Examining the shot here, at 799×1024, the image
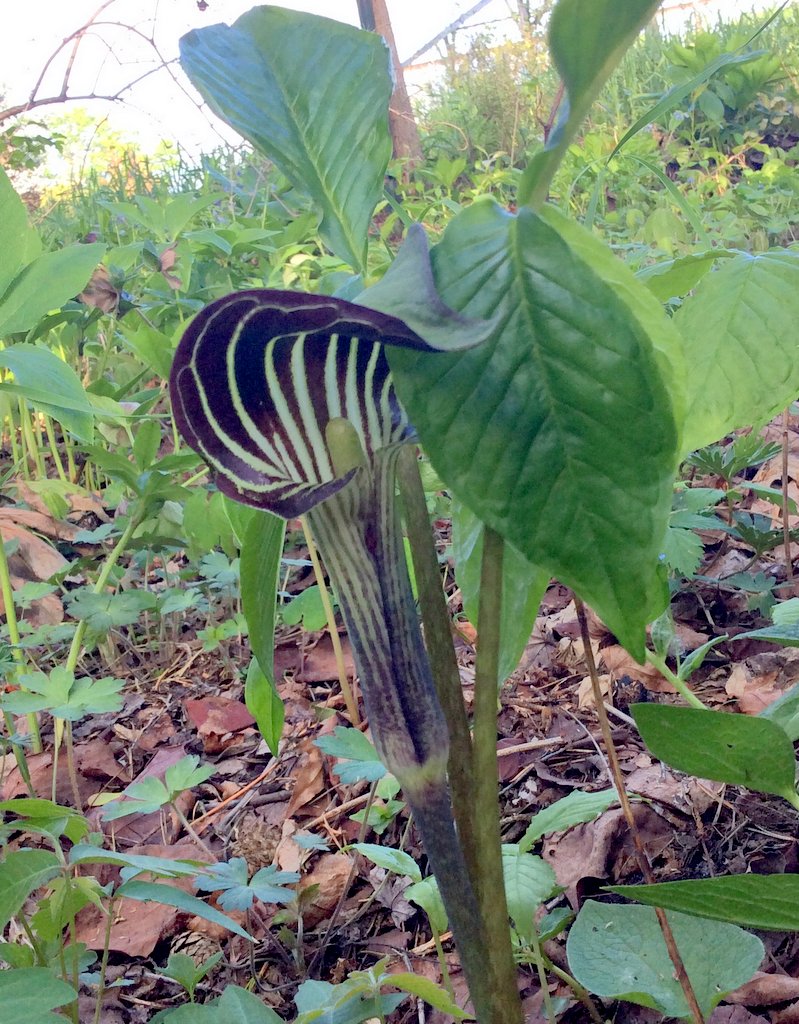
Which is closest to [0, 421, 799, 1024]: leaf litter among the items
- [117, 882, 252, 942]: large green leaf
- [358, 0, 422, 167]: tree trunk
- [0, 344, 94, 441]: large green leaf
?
[117, 882, 252, 942]: large green leaf

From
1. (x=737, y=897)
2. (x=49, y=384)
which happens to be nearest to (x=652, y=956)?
(x=737, y=897)

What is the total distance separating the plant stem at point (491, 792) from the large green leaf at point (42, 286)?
79cm

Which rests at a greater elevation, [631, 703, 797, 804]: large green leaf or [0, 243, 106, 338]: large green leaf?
[0, 243, 106, 338]: large green leaf

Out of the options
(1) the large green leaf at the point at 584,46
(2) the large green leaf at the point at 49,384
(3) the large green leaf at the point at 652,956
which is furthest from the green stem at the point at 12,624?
(1) the large green leaf at the point at 584,46

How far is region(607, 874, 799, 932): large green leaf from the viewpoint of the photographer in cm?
49

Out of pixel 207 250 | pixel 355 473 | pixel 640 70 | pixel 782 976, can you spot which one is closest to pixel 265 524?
pixel 355 473

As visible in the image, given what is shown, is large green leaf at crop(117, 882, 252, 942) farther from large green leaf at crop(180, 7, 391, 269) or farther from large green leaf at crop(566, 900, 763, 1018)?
large green leaf at crop(180, 7, 391, 269)

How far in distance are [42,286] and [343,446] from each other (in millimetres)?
776

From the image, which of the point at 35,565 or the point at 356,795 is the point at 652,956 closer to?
the point at 356,795

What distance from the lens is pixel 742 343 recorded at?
58cm

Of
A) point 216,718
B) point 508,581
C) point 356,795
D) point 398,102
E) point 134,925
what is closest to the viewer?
point 508,581

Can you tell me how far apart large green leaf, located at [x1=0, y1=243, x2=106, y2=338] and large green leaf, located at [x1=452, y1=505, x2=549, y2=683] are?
717 mm

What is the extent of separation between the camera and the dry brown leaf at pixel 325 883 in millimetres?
1069

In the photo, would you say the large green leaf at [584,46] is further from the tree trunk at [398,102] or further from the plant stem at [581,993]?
the tree trunk at [398,102]
